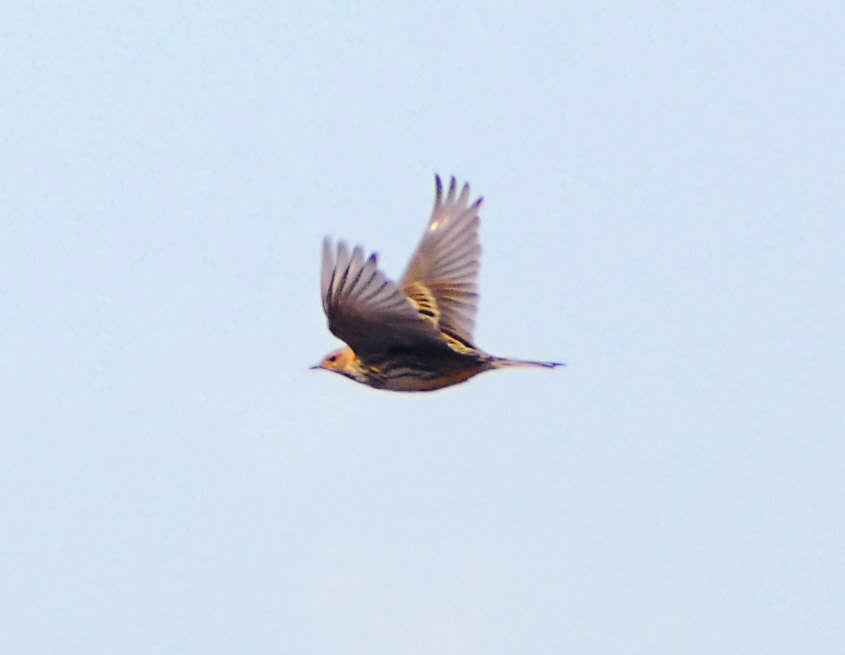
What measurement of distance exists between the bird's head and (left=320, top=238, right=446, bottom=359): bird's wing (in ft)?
1.25

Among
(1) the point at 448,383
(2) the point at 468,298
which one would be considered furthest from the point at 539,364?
(2) the point at 468,298

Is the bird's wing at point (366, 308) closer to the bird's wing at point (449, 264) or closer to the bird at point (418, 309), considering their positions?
the bird at point (418, 309)

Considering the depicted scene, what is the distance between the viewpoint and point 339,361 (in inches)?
649

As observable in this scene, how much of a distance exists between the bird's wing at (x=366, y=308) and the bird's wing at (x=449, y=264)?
1.90m

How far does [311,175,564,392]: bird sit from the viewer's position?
47.5ft

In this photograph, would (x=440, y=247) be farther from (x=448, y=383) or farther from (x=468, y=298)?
(x=448, y=383)

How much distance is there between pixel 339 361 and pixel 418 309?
89cm

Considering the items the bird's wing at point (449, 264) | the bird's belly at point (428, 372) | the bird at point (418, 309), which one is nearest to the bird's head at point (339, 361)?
the bird at point (418, 309)

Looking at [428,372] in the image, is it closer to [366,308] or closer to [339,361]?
[339,361]

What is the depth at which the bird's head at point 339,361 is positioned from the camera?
16.3 m

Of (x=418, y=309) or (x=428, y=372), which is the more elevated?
(x=418, y=309)

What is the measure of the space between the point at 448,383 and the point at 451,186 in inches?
113

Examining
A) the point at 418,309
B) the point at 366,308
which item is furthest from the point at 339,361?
the point at 366,308

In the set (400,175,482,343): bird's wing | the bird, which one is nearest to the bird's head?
the bird
